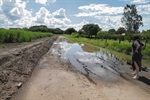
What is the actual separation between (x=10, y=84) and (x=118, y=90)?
4268 mm

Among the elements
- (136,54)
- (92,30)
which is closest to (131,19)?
(92,30)

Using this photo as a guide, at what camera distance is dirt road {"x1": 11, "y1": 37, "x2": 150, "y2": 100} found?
764cm

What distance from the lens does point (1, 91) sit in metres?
8.03

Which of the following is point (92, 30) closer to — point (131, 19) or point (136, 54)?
point (131, 19)

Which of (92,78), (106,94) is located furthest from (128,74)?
(106,94)

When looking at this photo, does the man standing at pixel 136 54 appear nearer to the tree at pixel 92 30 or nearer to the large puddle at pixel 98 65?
the large puddle at pixel 98 65

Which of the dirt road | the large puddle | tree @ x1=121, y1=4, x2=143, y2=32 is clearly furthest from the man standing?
tree @ x1=121, y1=4, x2=143, y2=32

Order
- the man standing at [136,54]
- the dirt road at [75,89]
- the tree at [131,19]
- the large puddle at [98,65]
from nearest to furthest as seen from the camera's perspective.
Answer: the dirt road at [75,89], the man standing at [136,54], the large puddle at [98,65], the tree at [131,19]

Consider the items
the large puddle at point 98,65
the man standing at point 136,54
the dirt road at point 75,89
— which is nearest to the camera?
the dirt road at point 75,89

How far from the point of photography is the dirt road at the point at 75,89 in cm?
764

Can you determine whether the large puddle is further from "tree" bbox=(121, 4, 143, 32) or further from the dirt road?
"tree" bbox=(121, 4, 143, 32)

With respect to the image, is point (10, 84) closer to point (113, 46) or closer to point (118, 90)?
point (118, 90)

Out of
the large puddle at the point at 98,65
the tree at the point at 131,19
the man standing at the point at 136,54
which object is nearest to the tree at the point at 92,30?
the tree at the point at 131,19

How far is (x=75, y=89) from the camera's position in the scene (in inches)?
335
